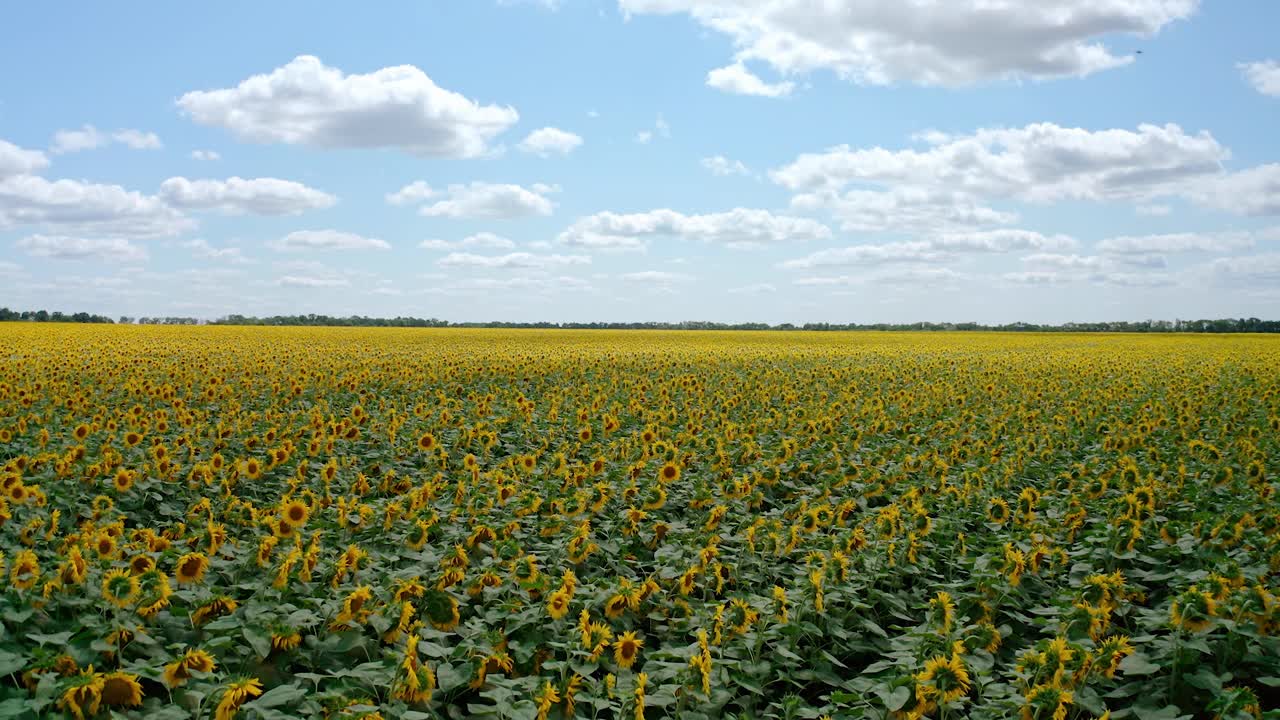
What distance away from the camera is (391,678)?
3684 millimetres

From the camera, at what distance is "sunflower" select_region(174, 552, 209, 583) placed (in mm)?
4750

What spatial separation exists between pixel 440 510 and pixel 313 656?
8.92 feet

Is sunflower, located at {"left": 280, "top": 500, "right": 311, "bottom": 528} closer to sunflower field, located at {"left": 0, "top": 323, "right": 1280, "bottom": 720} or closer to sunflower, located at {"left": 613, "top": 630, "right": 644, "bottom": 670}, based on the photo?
sunflower field, located at {"left": 0, "top": 323, "right": 1280, "bottom": 720}

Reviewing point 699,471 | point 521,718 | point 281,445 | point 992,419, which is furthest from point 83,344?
point 521,718

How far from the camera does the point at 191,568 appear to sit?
4797mm

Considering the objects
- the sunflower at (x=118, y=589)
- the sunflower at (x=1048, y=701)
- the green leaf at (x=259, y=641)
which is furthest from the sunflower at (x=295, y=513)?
the sunflower at (x=1048, y=701)

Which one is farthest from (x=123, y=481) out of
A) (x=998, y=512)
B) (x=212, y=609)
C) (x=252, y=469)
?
(x=998, y=512)

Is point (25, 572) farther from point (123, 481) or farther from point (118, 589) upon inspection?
point (123, 481)

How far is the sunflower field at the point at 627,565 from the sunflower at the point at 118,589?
12mm

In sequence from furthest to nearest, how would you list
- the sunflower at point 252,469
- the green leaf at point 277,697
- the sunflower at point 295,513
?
the sunflower at point 252,469
the sunflower at point 295,513
the green leaf at point 277,697

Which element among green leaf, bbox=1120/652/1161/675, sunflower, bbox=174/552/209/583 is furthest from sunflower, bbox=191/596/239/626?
green leaf, bbox=1120/652/1161/675

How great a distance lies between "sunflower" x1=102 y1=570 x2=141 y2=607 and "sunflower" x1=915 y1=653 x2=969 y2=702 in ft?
11.8

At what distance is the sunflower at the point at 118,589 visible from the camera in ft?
13.1

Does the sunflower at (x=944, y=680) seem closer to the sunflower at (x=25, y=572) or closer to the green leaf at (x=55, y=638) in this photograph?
the green leaf at (x=55, y=638)
